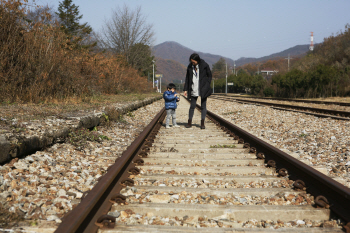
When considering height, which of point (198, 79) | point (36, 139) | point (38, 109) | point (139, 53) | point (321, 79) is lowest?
point (36, 139)

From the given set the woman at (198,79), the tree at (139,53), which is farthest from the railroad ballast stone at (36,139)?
the tree at (139,53)

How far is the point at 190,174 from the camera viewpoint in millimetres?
3760

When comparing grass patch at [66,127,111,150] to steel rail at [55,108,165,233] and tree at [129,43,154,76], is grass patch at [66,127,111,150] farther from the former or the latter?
tree at [129,43,154,76]

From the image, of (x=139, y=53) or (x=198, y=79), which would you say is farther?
(x=139, y=53)

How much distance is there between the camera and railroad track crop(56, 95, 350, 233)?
2.34 meters

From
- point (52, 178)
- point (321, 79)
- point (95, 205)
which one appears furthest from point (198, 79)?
point (321, 79)

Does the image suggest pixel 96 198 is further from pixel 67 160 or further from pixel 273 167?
pixel 273 167

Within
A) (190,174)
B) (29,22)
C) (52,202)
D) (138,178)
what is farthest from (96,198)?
(29,22)

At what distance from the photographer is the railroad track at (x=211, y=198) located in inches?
92.0

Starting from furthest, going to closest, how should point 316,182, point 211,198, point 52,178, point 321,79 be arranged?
point 321,79 → point 52,178 → point 316,182 → point 211,198

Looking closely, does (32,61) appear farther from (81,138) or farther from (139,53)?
(139,53)

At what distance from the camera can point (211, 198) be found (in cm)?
292

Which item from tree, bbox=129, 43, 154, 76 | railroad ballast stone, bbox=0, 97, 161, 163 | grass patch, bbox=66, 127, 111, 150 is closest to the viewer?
railroad ballast stone, bbox=0, 97, 161, 163

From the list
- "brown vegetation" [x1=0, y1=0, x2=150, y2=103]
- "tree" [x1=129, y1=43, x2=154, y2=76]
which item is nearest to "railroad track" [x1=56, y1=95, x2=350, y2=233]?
"brown vegetation" [x1=0, y1=0, x2=150, y2=103]
